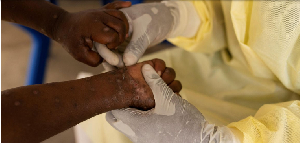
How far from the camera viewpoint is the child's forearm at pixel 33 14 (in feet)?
1.90

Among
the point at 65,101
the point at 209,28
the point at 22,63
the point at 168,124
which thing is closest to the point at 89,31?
the point at 65,101

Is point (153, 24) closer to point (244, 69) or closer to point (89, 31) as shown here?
point (89, 31)

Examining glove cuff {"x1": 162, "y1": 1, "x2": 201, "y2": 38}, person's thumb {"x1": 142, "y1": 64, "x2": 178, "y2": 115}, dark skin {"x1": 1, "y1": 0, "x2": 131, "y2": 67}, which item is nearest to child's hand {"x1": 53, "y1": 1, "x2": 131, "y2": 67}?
dark skin {"x1": 1, "y1": 0, "x2": 131, "y2": 67}

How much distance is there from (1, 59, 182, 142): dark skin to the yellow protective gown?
19 cm

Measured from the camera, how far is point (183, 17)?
2.48ft

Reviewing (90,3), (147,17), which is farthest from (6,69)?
(147,17)

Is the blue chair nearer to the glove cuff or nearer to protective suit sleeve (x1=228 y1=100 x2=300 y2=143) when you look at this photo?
the glove cuff

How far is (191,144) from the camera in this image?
475mm

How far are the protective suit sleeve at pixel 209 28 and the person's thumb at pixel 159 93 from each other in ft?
0.98

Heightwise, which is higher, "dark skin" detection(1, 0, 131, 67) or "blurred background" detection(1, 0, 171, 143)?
"dark skin" detection(1, 0, 131, 67)

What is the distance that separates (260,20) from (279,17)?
0.05 m

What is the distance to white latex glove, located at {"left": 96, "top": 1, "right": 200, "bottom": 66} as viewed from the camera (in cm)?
57

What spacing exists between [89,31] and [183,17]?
37 cm

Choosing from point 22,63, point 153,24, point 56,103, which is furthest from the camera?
point 22,63
